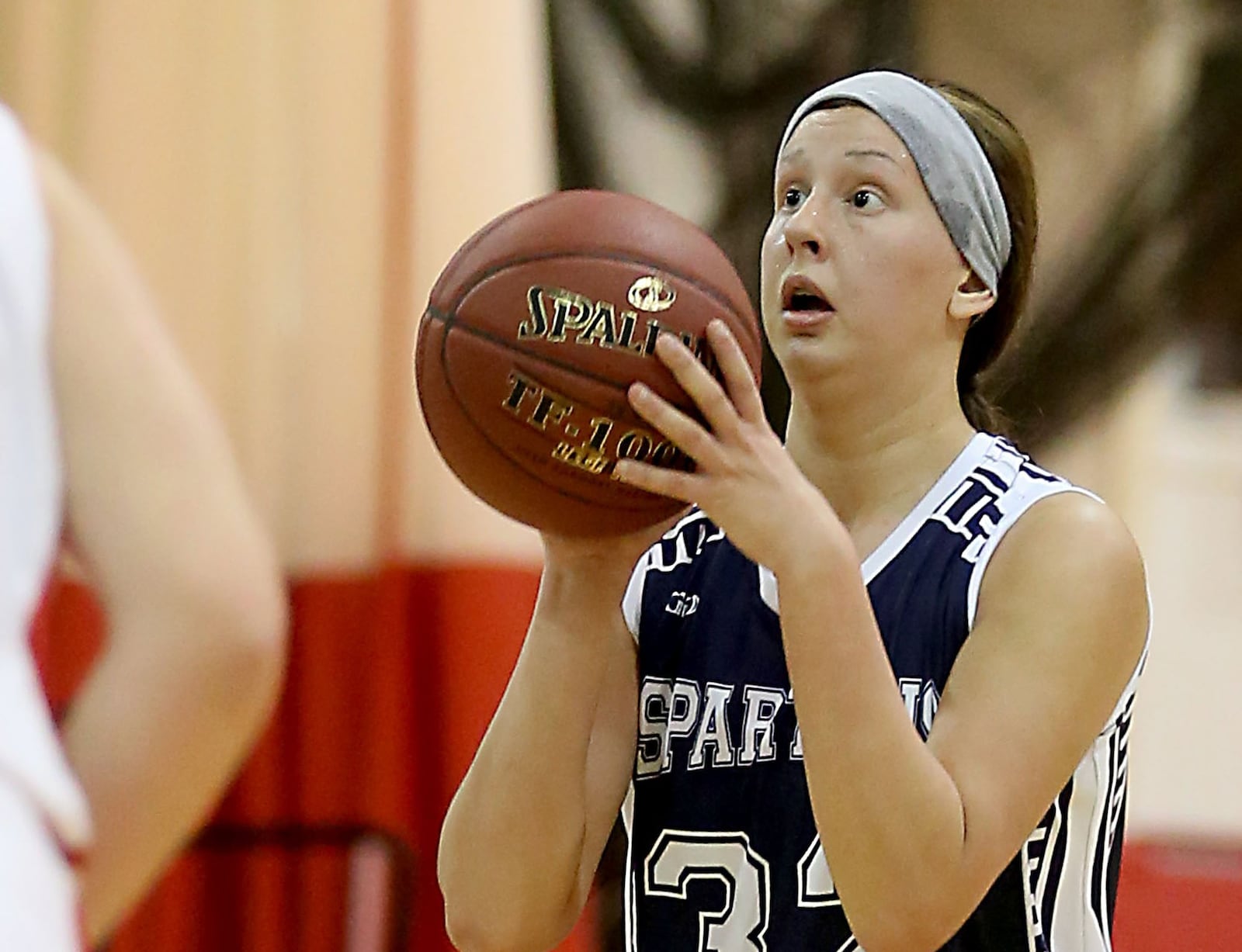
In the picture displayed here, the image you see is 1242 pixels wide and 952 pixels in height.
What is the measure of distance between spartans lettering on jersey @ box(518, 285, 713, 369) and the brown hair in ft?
1.12

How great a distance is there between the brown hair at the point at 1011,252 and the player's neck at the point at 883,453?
3.4 inches

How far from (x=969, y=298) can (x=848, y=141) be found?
0.50 feet

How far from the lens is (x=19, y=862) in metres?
0.98

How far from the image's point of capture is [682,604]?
1.36m

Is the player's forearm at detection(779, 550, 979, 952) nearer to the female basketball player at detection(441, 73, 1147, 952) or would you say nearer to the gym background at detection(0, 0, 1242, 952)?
the female basketball player at detection(441, 73, 1147, 952)

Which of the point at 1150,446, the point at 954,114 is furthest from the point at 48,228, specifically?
the point at 1150,446

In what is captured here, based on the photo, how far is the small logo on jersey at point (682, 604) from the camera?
1.35 meters

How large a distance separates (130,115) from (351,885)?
1256 mm

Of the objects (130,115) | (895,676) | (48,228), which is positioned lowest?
(895,676)

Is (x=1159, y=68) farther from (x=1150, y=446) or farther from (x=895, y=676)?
(x=895, y=676)

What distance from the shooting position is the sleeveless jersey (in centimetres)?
94

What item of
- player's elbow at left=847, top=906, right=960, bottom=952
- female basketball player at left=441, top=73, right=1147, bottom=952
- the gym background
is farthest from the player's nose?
the gym background

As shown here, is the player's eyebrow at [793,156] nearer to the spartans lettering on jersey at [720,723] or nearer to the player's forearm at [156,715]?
the spartans lettering on jersey at [720,723]

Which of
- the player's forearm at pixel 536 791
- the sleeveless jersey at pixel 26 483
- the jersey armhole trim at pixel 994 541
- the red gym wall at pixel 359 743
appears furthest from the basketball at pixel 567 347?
the red gym wall at pixel 359 743
